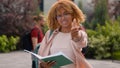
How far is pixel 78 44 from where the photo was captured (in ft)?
11.5

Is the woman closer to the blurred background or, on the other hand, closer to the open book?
the open book

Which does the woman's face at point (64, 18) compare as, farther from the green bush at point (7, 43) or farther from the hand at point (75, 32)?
the green bush at point (7, 43)

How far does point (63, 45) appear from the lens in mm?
3615

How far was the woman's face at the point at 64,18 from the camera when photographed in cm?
357

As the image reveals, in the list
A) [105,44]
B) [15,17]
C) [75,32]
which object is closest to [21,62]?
[105,44]

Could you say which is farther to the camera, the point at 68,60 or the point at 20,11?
the point at 20,11

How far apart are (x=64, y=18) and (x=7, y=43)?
1165 centimetres

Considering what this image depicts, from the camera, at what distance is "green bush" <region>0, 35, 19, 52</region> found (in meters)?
14.7

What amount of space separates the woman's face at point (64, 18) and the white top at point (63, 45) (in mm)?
106

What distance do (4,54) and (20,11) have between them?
255cm

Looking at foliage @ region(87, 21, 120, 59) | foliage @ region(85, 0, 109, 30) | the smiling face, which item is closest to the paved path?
foliage @ region(87, 21, 120, 59)

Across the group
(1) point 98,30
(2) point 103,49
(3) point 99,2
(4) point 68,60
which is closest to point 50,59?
(4) point 68,60

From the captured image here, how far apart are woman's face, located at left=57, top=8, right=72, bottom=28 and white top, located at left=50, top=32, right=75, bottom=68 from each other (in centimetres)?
11

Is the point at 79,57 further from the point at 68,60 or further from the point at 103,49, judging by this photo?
the point at 103,49
